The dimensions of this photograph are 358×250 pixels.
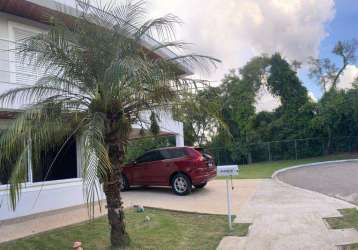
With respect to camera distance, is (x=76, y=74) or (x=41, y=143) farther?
(x=76, y=74)

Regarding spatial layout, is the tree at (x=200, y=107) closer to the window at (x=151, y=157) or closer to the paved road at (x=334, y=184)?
the paved road at (x=334, y=184)

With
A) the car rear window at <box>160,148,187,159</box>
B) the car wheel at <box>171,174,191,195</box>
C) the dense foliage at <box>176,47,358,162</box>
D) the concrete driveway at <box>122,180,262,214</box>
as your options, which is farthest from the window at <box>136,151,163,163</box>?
the dense foliage at <box>176,47,358,162</box>

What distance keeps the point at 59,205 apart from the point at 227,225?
5259 mm

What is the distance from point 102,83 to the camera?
20.8 feet

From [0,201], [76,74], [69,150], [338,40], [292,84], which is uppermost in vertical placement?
[338,40]

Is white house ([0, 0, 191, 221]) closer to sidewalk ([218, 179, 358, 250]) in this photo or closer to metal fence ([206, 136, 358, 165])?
sidewalk ([218, 179, 358, 250])

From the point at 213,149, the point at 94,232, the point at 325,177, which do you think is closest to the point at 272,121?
the point at 213,149

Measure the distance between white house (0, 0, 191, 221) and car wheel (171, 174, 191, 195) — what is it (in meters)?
3.16

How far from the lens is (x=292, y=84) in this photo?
29.9 m

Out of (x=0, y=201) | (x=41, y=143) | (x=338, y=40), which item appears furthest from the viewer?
(x=338, y=40)

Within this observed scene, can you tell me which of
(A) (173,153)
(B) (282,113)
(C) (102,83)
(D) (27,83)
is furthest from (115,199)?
(B) (282,113)

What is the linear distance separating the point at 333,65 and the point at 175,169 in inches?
1060

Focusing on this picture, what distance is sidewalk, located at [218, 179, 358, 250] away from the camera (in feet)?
22.1

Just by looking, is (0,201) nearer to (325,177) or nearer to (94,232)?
(94,232)
